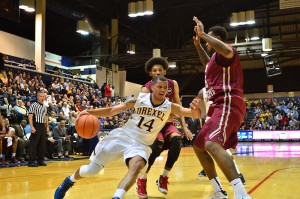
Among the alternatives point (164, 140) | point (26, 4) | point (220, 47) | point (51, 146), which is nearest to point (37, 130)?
point (51, 146)

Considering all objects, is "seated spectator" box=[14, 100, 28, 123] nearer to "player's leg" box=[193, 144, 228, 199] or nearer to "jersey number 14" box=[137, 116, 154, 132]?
"jersey number 14" box=[137, 116, 154, 132]

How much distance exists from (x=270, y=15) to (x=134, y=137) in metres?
30.2

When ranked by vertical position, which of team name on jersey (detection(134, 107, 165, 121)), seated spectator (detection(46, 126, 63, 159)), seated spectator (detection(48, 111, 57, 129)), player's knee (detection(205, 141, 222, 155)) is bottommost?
seated spectator (detection(46, 126, 63, 159))

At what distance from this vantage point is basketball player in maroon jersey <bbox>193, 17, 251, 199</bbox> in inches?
134

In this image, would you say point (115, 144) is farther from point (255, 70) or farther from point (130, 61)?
point (255, 70)

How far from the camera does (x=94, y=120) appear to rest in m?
4.03

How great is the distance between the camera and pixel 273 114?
28.7 meters

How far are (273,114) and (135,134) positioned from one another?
26.9 metres

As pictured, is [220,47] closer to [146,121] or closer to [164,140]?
[146,121]

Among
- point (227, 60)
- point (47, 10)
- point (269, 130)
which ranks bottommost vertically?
point (269, 130)

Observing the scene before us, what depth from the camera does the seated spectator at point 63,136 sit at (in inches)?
453

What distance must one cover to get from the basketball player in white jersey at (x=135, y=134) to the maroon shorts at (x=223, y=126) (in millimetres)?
208

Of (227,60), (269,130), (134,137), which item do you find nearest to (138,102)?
(134,137)

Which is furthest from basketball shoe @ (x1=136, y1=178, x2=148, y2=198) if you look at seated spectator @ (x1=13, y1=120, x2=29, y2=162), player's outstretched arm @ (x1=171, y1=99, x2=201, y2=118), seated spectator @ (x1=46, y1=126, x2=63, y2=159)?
seated spectator @ (x1=46, y1=126, x2=63, y2=159)
